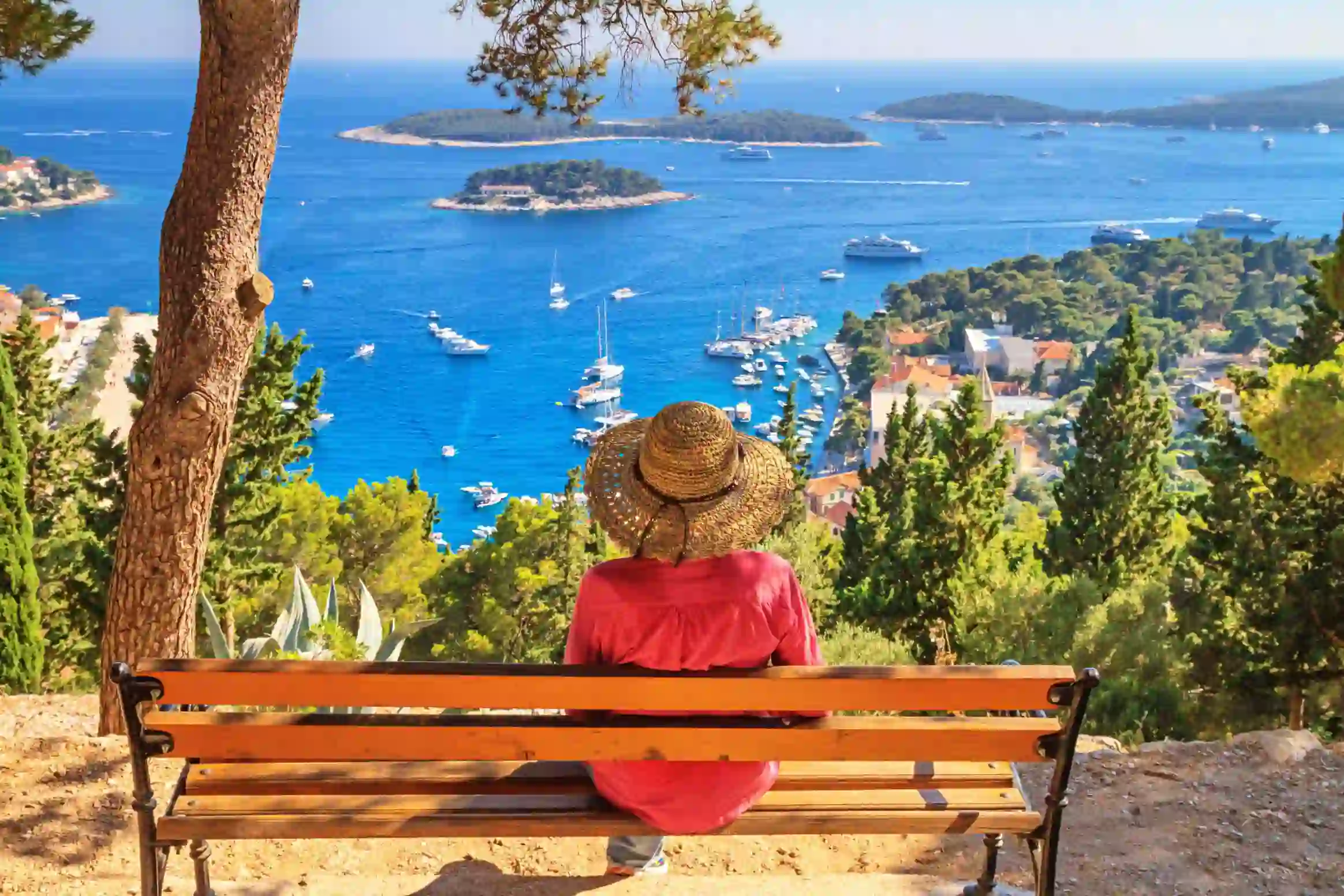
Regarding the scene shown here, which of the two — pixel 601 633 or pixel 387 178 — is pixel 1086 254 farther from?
pixel 601 633

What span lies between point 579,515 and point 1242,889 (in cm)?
1754

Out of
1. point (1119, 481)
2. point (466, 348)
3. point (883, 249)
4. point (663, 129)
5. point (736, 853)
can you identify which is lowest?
point (466, 348)

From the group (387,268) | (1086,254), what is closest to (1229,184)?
(1086,254)

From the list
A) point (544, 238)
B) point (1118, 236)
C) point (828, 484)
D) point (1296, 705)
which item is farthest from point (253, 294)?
point (544, 238)

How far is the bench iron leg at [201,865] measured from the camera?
2406mm

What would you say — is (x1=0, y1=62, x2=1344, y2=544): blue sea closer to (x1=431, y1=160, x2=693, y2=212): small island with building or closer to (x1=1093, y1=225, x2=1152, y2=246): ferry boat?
(x1=431, y1=160, x2=693, y2=212): small island with building

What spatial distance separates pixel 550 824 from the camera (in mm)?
2053

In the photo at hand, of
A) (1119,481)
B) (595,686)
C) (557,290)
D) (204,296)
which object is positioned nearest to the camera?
(595,686)

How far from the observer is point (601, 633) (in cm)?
202

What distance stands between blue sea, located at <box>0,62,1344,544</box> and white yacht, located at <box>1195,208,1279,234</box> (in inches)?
106

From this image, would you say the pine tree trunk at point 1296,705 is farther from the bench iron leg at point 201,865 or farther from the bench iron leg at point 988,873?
the bench iron leg at point 201,865

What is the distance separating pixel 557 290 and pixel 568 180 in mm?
20699

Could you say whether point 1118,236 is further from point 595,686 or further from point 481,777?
point 595,686

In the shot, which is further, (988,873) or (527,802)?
(988,873)
